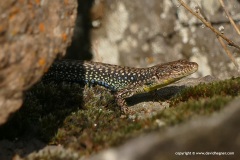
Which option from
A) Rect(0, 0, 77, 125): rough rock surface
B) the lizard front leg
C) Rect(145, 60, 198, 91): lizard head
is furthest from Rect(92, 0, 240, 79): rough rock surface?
Rect(0, 0, 77, 125): rough rock surface

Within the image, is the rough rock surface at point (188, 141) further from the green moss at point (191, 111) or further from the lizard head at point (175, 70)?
the lizard head at point (175, 70)

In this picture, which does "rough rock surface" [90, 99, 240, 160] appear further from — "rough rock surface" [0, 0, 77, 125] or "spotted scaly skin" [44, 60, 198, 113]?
"spotted scaly skin" [44, 60, 198, 113]

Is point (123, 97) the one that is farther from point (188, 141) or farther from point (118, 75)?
point (188, 141)

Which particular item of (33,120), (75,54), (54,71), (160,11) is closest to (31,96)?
(33,120)

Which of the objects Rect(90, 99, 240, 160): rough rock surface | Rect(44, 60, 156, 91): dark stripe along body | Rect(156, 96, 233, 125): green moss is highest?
Rect(90, 99, 240, 160): rough rock surface

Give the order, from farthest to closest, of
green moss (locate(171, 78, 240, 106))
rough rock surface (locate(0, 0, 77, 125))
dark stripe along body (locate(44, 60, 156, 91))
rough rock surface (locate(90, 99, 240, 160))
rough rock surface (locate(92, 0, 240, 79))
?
rough rock surface (locate(92, 0, 240, 79))
dark stripe along body (locate(44, 60, 156, 91))
green moss (locate(171, 78, 240, 106))
rough rock surface (locate(0, 0, 77, 125))
rough rock surface (locate(90, 99, 240, 160))

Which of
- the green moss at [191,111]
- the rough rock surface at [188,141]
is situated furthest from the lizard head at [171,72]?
the rough rock surface at [188,141]
